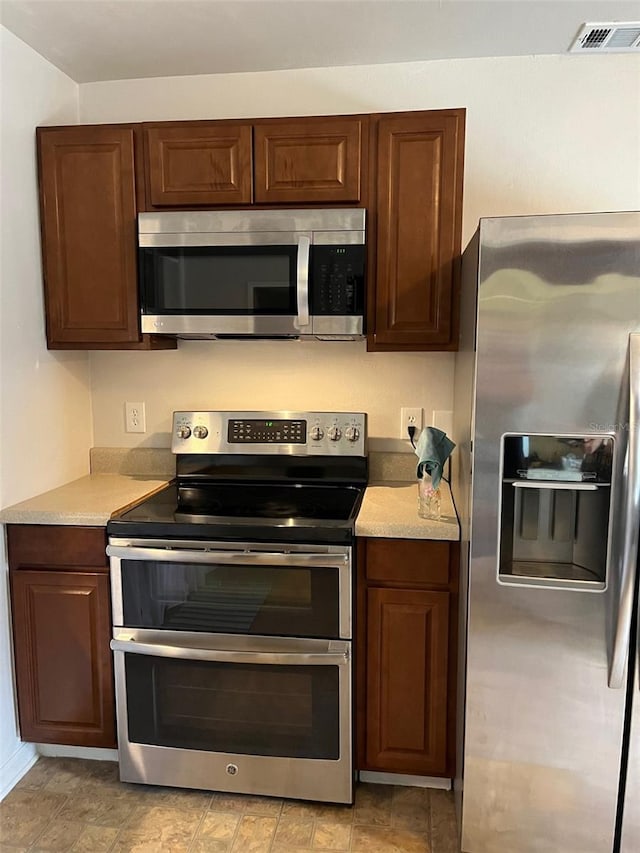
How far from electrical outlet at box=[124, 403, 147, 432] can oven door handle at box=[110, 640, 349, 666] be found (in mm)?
930

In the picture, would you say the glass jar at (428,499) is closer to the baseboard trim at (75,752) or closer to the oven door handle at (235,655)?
the oven door handle at (235,655)

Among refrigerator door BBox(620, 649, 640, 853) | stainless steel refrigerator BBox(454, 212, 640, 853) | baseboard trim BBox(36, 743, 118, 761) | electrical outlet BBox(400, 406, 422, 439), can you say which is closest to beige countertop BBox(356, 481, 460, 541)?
stainless steel refrigerator BBox(454, 212, 640, 853)

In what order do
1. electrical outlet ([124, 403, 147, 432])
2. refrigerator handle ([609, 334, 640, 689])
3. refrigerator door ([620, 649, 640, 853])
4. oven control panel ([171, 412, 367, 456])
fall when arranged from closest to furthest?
refrigerator handle ([609, 334, 640, 689]) < refrigerator door ([620, 649, 640, 853]) < oven control panel ([171, 412, 367, 456]) < electrical outlet ([124, 403, 147, 432])

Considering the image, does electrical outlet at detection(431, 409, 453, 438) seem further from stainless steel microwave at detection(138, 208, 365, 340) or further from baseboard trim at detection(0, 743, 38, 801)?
baseboard trim at detection(0, 743, 38, 801)

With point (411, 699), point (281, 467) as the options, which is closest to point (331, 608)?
point (411, 699)

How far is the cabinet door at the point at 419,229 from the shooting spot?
85.2 inches

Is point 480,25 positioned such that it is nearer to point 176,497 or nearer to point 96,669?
point 176,497

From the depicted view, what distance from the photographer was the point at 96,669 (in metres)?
2.20

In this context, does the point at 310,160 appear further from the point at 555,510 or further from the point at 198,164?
the point at 555,510

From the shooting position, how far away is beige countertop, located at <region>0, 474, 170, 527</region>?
2137 millimetres

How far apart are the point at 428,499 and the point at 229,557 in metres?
0.65

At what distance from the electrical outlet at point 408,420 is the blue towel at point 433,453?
512 mm

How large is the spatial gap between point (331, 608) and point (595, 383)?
101 cm

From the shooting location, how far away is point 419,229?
2.20 meters
